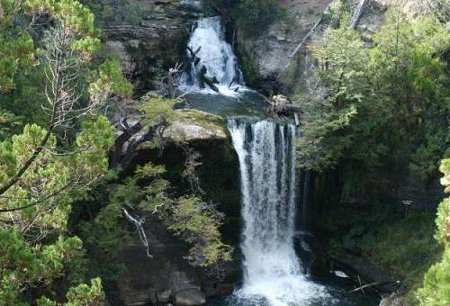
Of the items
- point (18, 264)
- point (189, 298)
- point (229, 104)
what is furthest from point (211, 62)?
point (18, 264)

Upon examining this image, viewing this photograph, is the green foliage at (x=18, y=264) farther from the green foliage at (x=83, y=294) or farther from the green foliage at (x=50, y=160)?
the green foliage at (x=83, y=294)

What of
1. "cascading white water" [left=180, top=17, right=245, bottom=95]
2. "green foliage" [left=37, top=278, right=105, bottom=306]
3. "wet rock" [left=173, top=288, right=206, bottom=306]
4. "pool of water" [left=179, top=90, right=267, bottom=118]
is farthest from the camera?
"cascading white water" [left=180, top=17, right=245, bottom=95]

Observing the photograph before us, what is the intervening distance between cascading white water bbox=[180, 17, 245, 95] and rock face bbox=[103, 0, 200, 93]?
74 centimetres

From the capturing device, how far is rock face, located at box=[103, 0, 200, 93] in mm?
25406

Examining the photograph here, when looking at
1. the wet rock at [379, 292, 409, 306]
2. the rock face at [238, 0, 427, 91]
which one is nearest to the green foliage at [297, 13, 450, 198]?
the wet rock at [379, 292, 409, 306]

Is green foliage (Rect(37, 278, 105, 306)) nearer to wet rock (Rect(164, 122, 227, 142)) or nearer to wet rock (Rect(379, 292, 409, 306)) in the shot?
wet rock (Rect(164, 122, 227, 142))

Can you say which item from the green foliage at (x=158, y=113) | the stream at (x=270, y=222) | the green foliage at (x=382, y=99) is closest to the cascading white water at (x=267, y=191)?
the stream at (x=270, y=222)

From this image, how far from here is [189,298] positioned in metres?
18.4

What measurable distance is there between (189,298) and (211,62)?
14.4 metres

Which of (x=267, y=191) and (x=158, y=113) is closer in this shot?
(x=158, y=113)

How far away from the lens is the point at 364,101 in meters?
19.5

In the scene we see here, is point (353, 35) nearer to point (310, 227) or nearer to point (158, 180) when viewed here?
point (310, 227)

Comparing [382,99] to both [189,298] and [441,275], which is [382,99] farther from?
[441,275]

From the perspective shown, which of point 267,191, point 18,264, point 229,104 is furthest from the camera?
point 229,104
